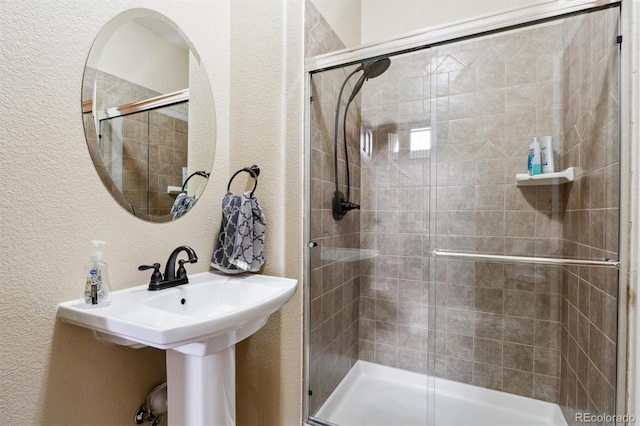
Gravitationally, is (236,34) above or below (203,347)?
above

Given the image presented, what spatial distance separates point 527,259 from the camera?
58.7 inches

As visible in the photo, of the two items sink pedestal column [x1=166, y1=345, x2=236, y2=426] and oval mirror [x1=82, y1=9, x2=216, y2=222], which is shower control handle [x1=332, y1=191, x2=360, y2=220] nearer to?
oval mirror [x1=82, y1=9, x2=216, y2=222]

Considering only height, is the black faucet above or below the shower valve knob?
below

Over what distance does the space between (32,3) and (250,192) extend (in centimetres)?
83

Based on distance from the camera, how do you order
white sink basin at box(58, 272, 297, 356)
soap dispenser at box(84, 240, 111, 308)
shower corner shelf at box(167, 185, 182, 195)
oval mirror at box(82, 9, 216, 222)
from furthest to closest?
shower corner shelf at box(167, 185, 182, 195) → oval mirror at box(82, 9, 216, 222) → soap dispenser at box(84, 240, 111, 308) → white sink basin at box(58, 272, 297, 356)

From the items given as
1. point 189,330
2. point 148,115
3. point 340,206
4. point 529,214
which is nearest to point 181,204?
point 148,115

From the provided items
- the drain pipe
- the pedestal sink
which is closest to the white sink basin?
the pedestal sink

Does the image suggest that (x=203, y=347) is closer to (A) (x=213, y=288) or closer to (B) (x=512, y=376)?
(A) (x=213, y=288)

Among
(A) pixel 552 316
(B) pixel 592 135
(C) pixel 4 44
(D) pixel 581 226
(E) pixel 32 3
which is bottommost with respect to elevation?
(A) pixel 552 316

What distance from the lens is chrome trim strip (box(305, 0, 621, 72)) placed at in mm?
1092

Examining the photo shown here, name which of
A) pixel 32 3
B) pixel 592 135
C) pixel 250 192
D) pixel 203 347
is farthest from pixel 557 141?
pixel 32 3

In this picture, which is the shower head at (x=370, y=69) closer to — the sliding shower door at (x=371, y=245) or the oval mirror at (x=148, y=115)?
the sliding shower door at (x=371, y=245)

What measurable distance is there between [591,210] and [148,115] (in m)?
1.76

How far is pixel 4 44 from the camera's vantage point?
2.52ft
